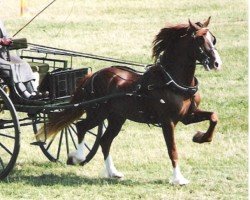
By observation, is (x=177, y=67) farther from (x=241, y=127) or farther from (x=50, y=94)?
(x=241, y=127)

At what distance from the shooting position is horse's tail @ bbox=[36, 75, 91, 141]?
959 cm

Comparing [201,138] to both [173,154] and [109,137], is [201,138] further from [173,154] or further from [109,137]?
[109,137]

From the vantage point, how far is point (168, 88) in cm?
876

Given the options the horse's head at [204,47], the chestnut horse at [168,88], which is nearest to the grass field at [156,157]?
the chestnut horse at [168,88]

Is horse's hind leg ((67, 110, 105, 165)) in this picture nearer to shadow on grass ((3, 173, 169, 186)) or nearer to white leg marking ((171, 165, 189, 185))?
shadow on grass ((3, 173, 169, 186))

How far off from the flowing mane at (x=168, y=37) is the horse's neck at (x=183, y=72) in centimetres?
24

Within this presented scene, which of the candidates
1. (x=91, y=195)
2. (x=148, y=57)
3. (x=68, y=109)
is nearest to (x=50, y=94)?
(x=68, y=109)

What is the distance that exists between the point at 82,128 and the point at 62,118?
0.27 meters

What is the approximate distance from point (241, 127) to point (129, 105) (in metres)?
3.54

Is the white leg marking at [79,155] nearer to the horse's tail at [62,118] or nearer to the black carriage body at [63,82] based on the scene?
the horse's tail at [62,118]

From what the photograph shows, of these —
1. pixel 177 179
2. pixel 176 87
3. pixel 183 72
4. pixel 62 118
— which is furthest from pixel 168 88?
pixel 62 118

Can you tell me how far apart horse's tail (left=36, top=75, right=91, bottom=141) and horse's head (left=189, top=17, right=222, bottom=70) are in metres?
1.62

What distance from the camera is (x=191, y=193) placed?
845cm

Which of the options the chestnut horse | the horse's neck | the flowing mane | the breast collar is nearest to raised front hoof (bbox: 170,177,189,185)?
the chestnut horse
